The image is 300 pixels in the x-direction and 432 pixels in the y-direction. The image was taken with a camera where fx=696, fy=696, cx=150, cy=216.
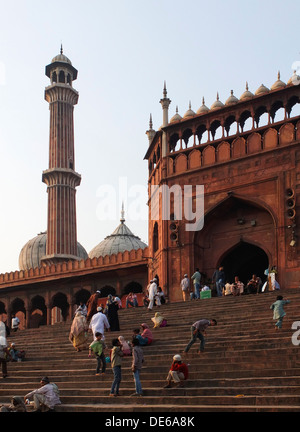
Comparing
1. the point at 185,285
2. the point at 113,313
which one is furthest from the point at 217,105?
the point at 113,313

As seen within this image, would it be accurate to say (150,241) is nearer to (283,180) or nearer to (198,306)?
(283,180)

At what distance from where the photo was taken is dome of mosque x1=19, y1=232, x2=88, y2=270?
44375mm

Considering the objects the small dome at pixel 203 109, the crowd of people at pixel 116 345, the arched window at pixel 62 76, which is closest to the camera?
the crowd of people at pixel 116 345

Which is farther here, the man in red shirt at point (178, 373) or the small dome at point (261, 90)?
the small dome at point (261, 90)

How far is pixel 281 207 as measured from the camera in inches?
752

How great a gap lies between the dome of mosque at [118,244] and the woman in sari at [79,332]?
24407mm

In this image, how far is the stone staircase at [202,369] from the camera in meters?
8.98

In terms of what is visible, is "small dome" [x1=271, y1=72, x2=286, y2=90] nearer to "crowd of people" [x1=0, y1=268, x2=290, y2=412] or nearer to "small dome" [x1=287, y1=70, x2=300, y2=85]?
"small dome" [x1=287, y1=70, x2=300, y2=85]

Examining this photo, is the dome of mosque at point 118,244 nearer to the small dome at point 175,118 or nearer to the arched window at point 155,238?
the arched window at point 155,238

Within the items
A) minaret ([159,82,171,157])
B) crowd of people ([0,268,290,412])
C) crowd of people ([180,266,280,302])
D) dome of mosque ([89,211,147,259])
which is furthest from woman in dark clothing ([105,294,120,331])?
dome of mosque ([89,211,147,259])

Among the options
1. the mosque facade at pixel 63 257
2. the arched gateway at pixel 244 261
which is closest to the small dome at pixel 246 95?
the arched gateway at pixel 244 261

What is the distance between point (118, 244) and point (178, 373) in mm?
29064

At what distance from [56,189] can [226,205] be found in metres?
17.1
